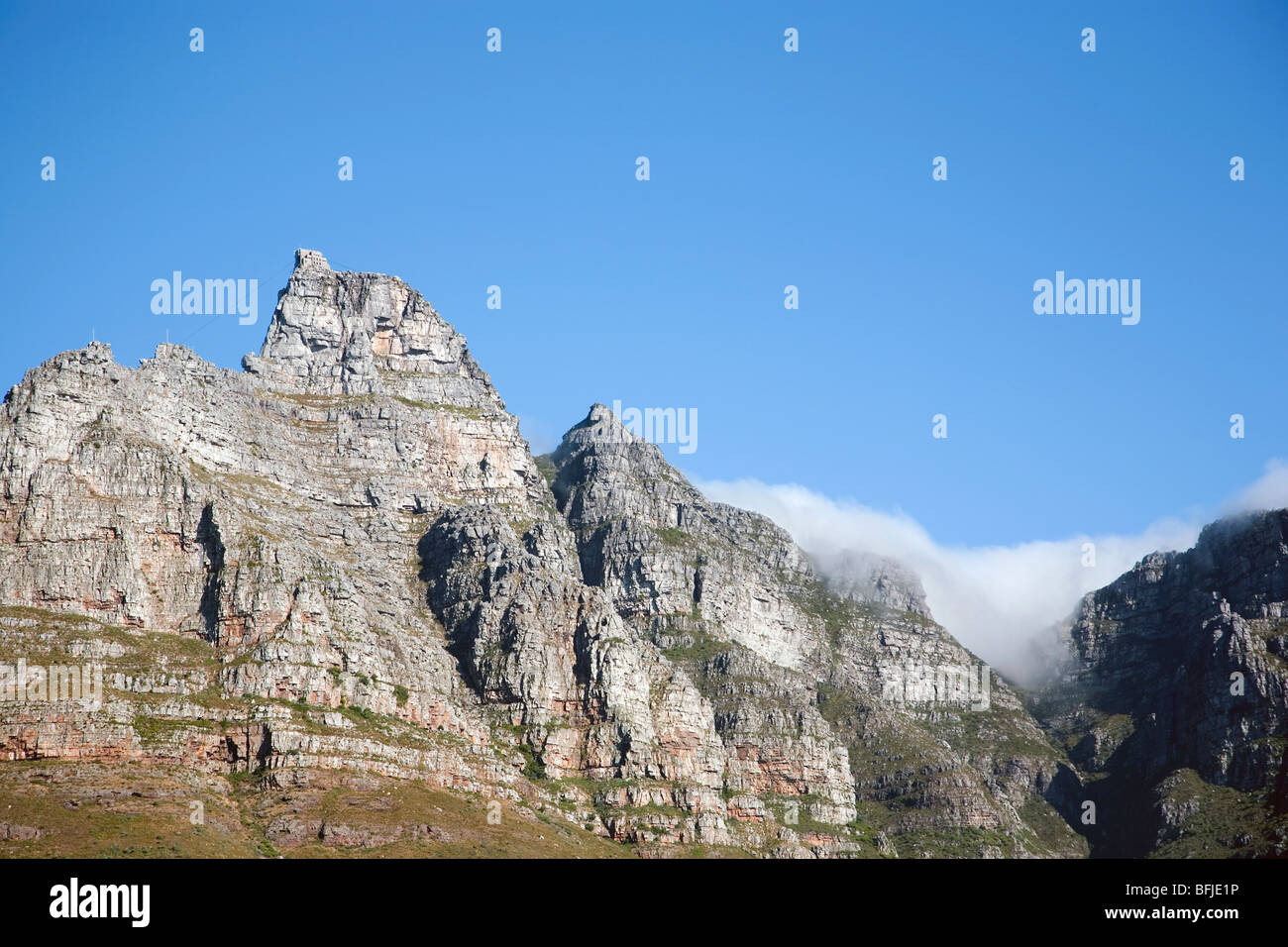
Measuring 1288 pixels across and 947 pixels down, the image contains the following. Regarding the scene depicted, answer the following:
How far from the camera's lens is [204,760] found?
6747 inches

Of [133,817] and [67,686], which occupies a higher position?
[67,686]

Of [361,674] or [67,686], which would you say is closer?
[67,686]

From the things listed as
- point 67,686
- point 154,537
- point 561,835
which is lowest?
point 561,835

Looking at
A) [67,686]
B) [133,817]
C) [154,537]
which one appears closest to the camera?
[133,817]

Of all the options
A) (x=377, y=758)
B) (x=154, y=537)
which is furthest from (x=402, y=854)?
(x=154, y=537)

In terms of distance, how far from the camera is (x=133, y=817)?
15200cm
